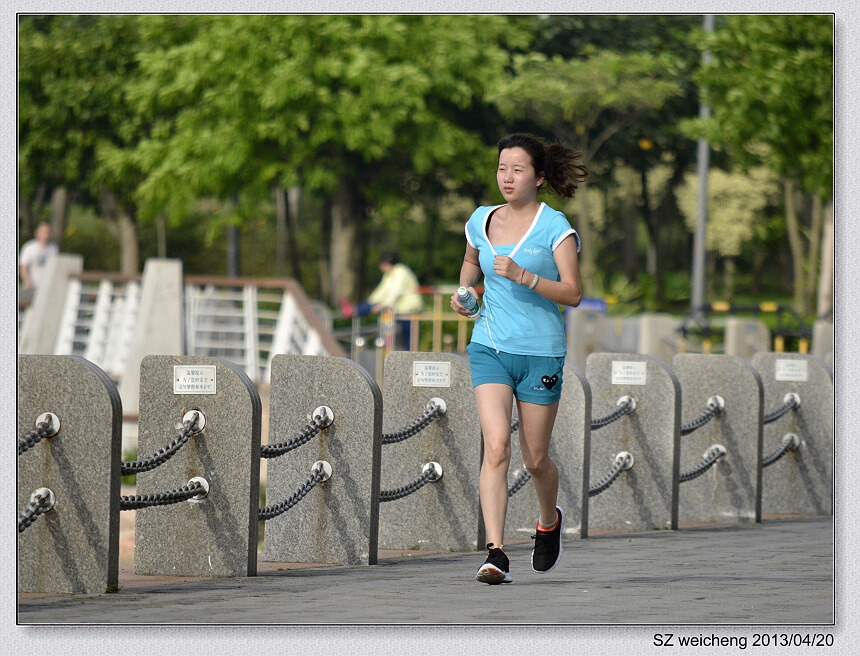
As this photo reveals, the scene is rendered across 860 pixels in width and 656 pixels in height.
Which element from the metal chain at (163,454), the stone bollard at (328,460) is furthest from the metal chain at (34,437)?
the stone bollard at (328,460)

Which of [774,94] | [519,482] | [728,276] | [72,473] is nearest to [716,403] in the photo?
[519,482]

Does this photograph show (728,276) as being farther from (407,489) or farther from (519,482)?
(407,489)

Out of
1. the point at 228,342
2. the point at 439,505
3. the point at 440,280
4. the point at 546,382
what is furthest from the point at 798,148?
the point at 440,280

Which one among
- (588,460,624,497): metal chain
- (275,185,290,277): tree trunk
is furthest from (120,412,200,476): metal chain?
(275,185,290,277): tree trunk

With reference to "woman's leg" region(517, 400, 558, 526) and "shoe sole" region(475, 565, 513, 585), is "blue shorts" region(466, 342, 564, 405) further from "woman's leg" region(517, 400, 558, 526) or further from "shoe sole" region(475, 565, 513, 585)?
"shoe sole" region(475, 565, 513, 585)

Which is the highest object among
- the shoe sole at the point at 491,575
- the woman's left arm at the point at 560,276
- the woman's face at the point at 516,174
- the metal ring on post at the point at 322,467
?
the woman's face at the point at 516,174

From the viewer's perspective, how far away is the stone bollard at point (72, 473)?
224 inches

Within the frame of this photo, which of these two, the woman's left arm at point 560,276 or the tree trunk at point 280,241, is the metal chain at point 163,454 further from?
the tree trunk at point 280,241

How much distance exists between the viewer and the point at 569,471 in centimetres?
810

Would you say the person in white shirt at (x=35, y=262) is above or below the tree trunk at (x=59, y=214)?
below

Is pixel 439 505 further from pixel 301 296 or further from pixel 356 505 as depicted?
pixel 301 296

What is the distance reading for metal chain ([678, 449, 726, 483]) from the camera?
881 centimetres

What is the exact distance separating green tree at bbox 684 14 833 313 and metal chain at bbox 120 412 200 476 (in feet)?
17.8

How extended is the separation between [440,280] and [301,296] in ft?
76.6
